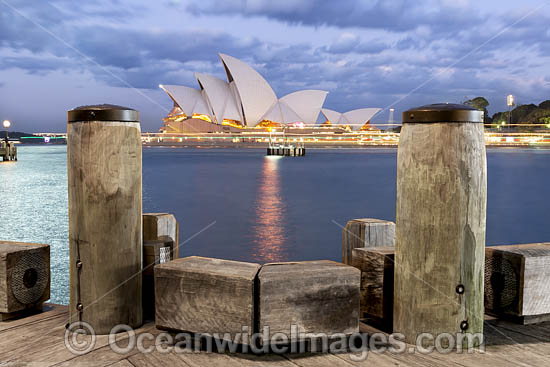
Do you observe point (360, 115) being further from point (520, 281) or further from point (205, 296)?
point (205, 296)

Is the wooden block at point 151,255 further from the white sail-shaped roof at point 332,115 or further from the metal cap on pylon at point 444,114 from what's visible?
the white sail-shaped roof at point 332,115

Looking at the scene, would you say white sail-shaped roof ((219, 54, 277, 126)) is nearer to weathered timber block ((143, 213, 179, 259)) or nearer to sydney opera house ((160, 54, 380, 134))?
sydney opera house ((160, 54, 380, 134))

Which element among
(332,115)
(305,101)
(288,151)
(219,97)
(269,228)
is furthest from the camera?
(332,115)

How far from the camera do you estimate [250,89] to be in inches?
2798

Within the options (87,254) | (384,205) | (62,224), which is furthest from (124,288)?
(384,205)

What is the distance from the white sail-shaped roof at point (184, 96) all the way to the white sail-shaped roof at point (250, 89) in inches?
347

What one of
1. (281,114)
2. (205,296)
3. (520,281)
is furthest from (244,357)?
(281,114)

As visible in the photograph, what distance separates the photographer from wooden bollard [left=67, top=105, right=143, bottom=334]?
1908 millimetres

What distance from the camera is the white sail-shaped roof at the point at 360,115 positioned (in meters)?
98.0

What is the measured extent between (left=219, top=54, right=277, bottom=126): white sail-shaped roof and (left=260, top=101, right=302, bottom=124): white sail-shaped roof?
194 cm

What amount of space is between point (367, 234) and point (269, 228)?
11.4 metres

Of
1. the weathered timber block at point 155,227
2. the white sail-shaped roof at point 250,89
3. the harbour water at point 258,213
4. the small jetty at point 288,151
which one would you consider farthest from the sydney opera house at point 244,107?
the weathered timber block at point 155,227

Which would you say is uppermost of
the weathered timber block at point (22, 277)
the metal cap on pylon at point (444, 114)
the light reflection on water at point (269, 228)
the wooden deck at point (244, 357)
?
the metal cap on pylon at point (444, 114)

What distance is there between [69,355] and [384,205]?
18.6 m
